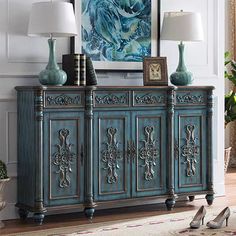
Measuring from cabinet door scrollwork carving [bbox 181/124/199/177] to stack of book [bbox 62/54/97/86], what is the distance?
0.88 m

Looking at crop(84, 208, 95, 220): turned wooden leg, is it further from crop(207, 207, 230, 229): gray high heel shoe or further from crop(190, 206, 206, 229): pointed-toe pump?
crop(207, 207, 230, 229): gray high heel shoe

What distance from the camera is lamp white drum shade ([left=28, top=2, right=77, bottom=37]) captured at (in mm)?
4547

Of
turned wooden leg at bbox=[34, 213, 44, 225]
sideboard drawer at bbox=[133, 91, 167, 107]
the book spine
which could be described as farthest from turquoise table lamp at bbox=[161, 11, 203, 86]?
turned wooden leg at bbox=[34, 213, 44, 225]

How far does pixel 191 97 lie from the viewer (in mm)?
5195

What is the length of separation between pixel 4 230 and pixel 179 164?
1.45 metres

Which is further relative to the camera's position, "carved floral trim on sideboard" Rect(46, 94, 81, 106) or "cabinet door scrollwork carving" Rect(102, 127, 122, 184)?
"cabinet door scrollwork carving" Rect(102, 127, 122, 184)

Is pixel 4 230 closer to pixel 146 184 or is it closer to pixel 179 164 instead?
pixel 146 184

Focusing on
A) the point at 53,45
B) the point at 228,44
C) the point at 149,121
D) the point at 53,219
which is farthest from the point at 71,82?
the point at 228,44

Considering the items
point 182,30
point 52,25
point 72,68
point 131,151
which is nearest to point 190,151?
point 131,151

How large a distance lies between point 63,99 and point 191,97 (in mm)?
1105

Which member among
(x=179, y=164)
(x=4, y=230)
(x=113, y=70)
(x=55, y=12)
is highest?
(x=55, y=12)

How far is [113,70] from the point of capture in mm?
5160

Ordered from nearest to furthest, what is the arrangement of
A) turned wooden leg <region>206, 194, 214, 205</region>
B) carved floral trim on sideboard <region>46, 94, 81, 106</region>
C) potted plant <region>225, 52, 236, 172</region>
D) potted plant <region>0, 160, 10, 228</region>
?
potted plant <region>0, 160, 10, 228</region> → carved floral trim on sideboard <region>46, 94, 81, 106</region> → turned wooden leg <region>206, 194, 214, 205</region> → potted plant <region>225, 52, 236, 172</region>

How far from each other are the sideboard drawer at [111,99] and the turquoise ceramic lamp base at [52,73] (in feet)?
0.90
